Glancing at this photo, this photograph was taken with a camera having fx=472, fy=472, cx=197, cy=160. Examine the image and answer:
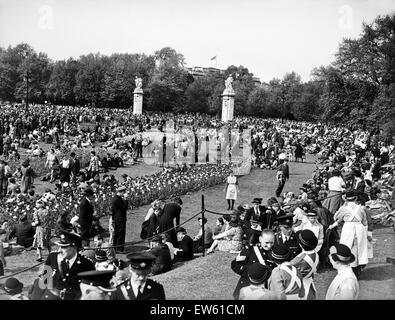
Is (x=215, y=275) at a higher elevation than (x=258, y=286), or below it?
below

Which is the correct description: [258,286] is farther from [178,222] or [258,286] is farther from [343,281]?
[178,222]

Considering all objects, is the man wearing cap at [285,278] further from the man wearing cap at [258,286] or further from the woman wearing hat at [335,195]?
the woman wearing hat at [335,195]

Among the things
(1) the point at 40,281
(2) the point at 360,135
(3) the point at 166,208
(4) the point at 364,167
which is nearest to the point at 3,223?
(3) the point at 166,208

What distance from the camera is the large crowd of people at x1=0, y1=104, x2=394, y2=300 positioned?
17.1ft

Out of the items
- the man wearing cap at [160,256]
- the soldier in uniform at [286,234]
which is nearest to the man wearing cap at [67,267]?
the soldier in uniform at [286,234]

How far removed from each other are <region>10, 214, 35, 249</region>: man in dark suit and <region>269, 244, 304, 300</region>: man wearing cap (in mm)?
8250

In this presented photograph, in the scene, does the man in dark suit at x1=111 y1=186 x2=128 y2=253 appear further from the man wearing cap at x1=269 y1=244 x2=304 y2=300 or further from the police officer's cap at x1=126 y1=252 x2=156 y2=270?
the man wearing cap at x1=269 y1=244 x2=304 y2=300

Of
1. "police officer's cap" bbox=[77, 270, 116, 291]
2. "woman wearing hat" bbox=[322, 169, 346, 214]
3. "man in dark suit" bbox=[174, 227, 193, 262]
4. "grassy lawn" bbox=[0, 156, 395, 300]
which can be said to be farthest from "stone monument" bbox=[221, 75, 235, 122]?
"police officer's cap" bbox=[77, 270, 116, 291]

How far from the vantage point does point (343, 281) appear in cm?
513

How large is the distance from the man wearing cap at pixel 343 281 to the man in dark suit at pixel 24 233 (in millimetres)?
8625

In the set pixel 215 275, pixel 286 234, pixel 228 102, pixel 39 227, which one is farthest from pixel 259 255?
pixel 228 102

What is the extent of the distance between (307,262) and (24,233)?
822cm

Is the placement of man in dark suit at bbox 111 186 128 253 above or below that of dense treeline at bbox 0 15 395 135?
below
